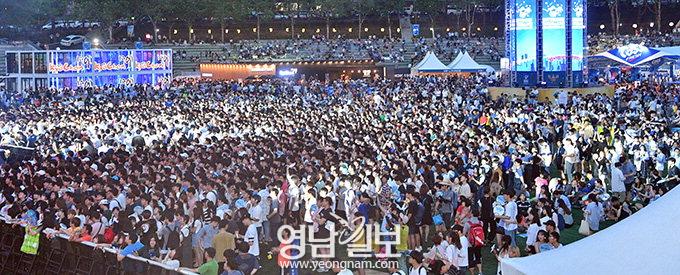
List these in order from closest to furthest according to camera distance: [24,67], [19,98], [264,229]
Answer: [264,229] < [19,98] < [24,67]

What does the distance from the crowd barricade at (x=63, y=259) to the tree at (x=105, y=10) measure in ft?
230

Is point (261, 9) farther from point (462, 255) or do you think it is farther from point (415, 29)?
point (462, 255)

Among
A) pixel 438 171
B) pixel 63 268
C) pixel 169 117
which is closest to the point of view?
pixel 63 268

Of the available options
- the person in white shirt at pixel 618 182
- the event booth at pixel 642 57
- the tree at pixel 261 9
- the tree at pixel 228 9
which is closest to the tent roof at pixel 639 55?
the event booth at pixel 642 57

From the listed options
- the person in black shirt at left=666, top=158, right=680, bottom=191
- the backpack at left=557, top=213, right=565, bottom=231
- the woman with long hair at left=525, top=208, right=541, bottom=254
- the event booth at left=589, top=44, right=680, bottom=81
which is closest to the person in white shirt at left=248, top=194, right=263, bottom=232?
the woman with long hair at left=525, top=208, right=541, bottom=254

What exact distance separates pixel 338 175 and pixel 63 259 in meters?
6.19

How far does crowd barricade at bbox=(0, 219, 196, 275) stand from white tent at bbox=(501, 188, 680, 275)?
4.09m

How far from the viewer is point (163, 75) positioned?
5912cm

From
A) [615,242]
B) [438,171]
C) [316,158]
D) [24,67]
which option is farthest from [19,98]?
[615,242]

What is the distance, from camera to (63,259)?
12992 mm

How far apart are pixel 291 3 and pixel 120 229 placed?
261ft

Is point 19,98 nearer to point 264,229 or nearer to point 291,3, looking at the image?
point 264,229

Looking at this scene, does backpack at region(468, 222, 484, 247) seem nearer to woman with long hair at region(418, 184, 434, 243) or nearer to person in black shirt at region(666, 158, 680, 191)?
woman with long hair at region(418, 184, 434, 243)

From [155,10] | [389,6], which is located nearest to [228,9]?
[155,10]
